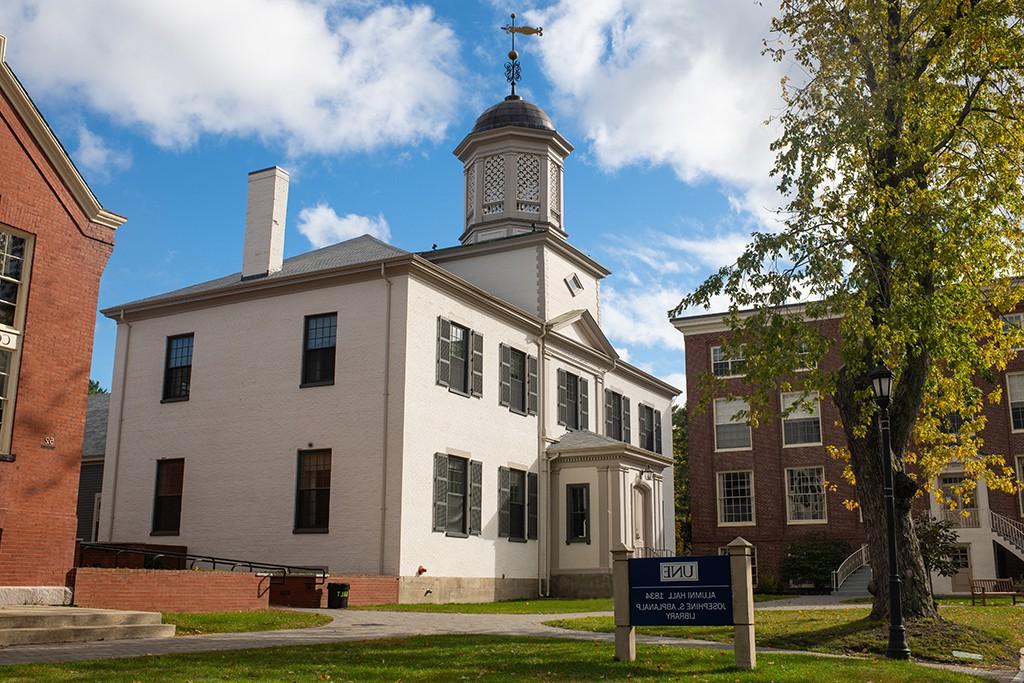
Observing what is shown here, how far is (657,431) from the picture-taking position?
129 ft

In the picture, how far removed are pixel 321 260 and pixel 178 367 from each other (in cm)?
498

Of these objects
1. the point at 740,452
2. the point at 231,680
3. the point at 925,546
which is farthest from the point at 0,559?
the point at 740,452

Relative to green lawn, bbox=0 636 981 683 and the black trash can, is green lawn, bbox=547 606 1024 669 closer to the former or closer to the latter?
green lawn, bbox=0 636 981 683

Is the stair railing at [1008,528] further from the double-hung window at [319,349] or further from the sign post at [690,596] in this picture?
the sign post at [690,596]

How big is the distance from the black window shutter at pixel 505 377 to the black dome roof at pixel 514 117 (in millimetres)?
9211

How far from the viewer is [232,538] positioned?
80.9 feet

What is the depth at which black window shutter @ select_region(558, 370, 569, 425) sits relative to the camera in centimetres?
3117

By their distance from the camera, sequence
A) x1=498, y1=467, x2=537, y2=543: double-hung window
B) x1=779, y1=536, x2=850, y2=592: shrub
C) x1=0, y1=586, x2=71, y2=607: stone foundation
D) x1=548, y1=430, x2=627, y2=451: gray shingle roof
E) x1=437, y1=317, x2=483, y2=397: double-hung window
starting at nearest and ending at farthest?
1. x1=0, y1=586, x2=71, y2=607: stone foundation
2. x1=437, y1=317, x2=483, y2=397: double-hung window
3. x1=498, y1=467, x2=537, y2=543: double-hung window
4. x1=548, y1=430, x2=627, y2=451: gray shingle roof
5. x1=779, y1=536, x2=850, y2=592: shrub

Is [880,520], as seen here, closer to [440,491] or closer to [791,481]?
[440,491]

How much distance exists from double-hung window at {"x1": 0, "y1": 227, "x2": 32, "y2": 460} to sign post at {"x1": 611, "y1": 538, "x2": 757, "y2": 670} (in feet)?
31.6

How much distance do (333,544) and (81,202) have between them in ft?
33.6

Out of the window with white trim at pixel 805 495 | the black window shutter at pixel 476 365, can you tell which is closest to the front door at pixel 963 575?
the window with white trim at pixel 805 495

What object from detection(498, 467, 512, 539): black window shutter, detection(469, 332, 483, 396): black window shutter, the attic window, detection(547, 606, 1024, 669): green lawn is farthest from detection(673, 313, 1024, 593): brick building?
detection(547, 606, 1024, 669): green lawn

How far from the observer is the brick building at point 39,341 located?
1492cm
